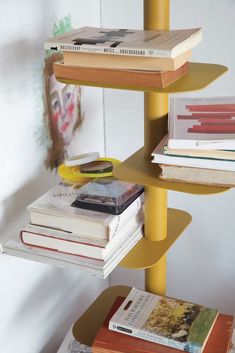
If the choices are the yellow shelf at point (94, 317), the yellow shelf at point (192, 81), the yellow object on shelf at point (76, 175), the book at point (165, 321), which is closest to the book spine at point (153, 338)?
the book at point (165, 321)

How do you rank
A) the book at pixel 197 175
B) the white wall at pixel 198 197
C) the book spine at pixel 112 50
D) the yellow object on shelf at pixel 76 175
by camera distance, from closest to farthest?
the book spine at pixel 112 50 < the book at pixel 197 175 < the yellow object on shelf at pixel 76 175 < the white wall at pixel 198 197

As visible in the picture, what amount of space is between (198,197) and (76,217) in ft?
1.95

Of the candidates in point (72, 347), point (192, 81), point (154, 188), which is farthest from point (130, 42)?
point (72, 347)

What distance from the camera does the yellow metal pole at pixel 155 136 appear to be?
1107 mm

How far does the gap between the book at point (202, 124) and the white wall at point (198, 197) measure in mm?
309

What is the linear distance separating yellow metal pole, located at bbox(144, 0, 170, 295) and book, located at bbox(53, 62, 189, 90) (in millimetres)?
100

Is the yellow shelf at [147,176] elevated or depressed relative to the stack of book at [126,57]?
depressed

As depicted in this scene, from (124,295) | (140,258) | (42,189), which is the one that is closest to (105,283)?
(124,295)

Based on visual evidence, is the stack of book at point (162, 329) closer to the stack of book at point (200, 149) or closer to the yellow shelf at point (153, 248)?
the yellow shelf at point (153, 248)

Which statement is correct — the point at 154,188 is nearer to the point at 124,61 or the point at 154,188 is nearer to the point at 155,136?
the point at 155,136

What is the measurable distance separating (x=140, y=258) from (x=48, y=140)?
0.40 metres

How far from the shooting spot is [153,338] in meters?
1.20

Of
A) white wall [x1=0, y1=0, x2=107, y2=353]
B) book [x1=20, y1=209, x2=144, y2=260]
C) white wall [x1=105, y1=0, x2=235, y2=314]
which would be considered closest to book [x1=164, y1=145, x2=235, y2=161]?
book [x1=20, y1=209, x2=144, y2=260]

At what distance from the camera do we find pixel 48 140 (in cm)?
140
